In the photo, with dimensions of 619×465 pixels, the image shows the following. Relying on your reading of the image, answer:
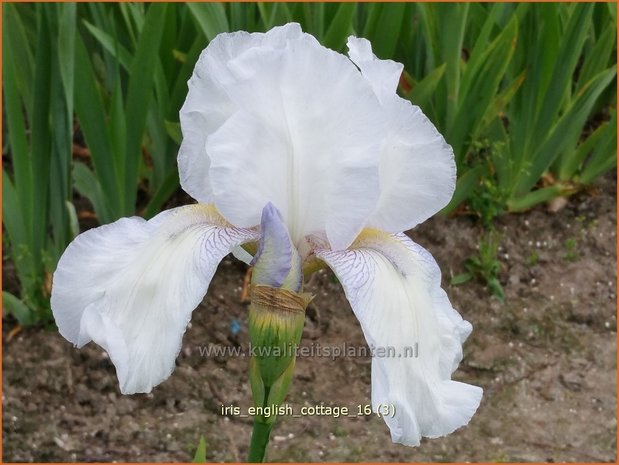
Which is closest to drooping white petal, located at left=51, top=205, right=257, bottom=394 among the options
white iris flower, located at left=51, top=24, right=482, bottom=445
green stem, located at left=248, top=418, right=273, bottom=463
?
white iris flower, located at left=51, top=24, right=482, bottom=445

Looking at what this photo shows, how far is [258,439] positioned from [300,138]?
1.14 ft

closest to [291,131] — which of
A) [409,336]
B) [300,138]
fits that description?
[300,138]

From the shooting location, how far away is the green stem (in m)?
0.87

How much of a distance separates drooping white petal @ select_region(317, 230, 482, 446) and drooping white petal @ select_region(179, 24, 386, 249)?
0.17 ft

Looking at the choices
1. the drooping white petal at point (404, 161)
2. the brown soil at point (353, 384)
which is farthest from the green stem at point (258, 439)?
the brown soil at point (353, 384)

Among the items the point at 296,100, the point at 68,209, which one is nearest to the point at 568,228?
the point at 68,209

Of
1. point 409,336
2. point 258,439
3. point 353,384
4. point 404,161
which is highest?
point 404,161

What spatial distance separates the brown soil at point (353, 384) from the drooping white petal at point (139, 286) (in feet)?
3.62

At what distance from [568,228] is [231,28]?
133cm

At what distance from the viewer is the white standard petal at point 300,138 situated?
32.2 inches

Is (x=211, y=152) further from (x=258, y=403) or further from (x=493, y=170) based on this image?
(x=493, y=170)

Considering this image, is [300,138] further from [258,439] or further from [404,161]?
[258,439]

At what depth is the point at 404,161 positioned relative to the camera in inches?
35.0

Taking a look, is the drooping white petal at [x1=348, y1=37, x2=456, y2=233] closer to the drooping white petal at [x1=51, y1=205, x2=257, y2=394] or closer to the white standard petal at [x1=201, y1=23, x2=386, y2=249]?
the white standard petal at [x1=201, y1=23, x2=386, y2=249]
